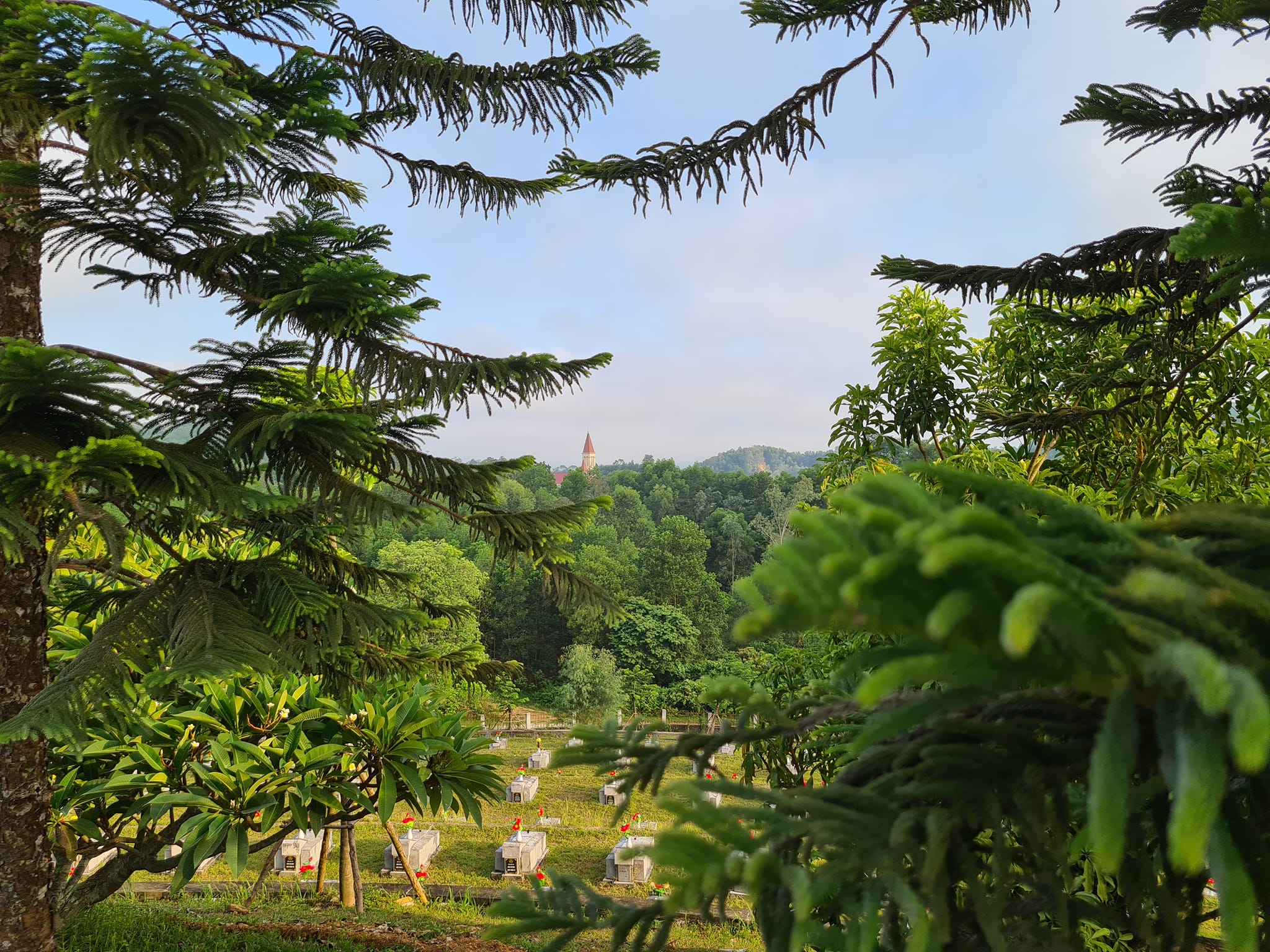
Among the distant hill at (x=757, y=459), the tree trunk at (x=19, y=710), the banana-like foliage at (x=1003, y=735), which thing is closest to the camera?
the banana-like foliage at (x=1003, y=735)

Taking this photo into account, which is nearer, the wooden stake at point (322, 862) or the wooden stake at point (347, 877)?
the wooden stake at point (347, 877)

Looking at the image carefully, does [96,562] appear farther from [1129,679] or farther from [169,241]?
[1129,679]

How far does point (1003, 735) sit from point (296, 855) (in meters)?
14.5

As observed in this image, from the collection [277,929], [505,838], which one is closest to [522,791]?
[505,838]

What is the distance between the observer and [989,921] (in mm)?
585

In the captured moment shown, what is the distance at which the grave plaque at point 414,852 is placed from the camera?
37.7ft

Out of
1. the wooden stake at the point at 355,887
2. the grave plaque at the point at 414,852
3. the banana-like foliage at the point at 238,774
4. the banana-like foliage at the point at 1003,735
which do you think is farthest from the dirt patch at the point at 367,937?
the grave plaque at the point at 414,852

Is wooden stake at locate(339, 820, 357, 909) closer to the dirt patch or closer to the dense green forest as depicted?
the dirt patch

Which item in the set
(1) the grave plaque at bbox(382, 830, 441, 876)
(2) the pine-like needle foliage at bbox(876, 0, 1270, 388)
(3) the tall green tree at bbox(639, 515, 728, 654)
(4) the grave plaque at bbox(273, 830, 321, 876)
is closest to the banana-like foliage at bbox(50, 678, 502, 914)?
(2) the pine-like needle foliage at bbox(876, 0, 1270, 388)

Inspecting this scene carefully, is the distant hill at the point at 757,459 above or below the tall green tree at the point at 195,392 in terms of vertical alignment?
above

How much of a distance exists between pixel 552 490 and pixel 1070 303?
176ft

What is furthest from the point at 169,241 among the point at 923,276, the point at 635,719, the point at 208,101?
the point at 635,719

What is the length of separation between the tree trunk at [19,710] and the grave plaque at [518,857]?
9231mm

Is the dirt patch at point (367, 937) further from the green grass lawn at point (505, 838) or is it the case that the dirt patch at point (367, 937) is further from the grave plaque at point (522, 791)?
the grave plaque at point (522, 791)
